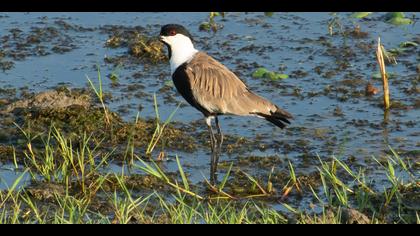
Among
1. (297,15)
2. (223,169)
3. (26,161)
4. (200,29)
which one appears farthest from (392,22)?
(26,161)

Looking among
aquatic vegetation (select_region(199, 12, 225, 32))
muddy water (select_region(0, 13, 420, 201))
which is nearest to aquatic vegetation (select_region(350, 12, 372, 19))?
muddy water (select_region(0, 13, 420, 201))

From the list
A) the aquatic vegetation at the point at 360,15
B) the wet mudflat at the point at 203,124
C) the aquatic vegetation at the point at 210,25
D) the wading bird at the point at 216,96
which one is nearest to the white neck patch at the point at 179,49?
the wading bird at the point at 216,96

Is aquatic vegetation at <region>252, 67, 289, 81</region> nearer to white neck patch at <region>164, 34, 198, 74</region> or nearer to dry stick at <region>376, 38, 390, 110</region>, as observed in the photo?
dry stick at <region>376, 38, 390, 110</region>

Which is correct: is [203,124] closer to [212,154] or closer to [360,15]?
[212,154]

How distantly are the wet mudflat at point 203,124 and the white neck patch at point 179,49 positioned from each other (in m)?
0.51

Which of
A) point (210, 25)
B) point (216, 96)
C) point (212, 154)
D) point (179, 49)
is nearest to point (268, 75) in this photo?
point (210, 25)

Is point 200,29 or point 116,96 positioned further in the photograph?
point 200,29

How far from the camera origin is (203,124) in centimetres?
953

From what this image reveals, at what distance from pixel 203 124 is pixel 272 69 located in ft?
5.14

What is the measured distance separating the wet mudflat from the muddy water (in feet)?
0.06

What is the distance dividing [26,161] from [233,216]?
262 centimetres

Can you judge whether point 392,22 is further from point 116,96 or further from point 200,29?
point 116,96

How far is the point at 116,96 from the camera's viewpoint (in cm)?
1015
